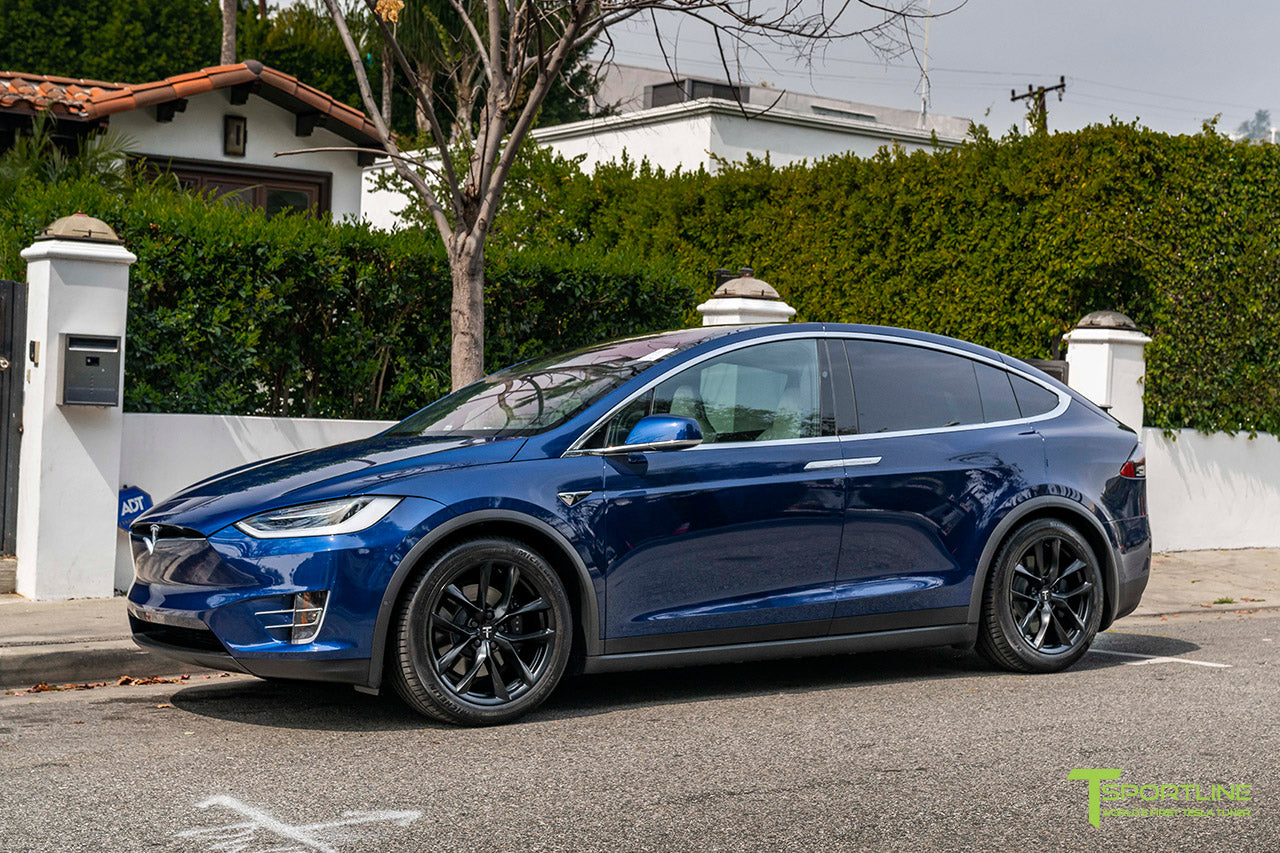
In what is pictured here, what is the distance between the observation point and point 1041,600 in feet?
23.9

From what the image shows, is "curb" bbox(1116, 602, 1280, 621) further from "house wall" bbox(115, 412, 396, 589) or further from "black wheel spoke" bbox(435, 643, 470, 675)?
"black wheel spoke" bbox(435, 643, 470, 675)

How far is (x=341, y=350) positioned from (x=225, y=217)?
120cm

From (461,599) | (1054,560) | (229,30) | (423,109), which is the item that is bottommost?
(461,599)

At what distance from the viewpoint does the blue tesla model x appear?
562cm

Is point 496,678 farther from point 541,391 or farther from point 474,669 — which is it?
point 541,391

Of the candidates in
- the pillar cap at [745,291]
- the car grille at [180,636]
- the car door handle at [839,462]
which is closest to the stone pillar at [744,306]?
the pillar cap at [745,291]

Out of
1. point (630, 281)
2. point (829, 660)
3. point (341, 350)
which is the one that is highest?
point (630, 281)

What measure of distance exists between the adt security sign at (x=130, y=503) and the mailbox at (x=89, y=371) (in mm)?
648

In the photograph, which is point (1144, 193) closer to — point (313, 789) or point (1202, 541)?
point (1202, 541)

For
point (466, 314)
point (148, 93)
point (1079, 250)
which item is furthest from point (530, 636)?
point (148, 93)

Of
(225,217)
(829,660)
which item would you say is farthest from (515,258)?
(829,660)

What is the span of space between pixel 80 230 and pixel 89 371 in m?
0.85

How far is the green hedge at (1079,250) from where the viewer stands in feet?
39.9

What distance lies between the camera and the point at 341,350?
9812 mm
